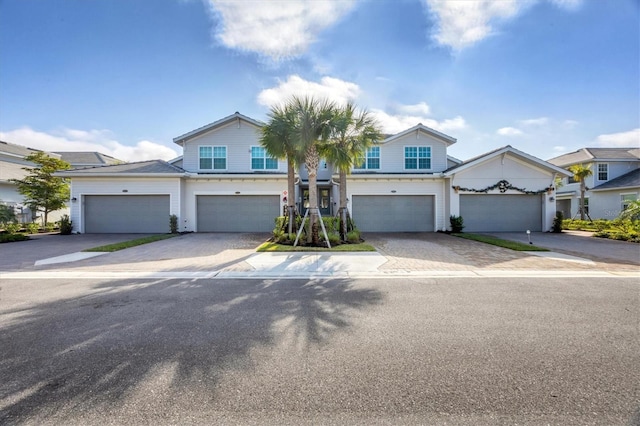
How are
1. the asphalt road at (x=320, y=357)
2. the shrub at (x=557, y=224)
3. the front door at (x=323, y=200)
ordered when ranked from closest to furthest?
the asphalt road at (x=320, y=357), the shrub at (x=557, y=224), the front door at (x=323, y=200)

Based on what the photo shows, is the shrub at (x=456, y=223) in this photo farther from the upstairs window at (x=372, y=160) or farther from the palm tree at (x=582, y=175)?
the palm tree at (x=582, y=175)

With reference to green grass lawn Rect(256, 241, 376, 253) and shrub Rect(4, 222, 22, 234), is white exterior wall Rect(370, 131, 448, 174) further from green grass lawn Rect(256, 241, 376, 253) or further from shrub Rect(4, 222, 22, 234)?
shrub Rect(4, 222, 22, 234)

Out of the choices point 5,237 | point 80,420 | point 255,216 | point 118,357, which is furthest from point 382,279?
point 5,237

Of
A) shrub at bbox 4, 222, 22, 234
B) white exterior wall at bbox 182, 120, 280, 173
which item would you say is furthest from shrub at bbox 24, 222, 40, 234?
white exterior wall at bbox 182, 120, 280, 173

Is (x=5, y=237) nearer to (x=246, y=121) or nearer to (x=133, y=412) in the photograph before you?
(x=246, y=121)

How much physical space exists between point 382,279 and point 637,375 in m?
4.26

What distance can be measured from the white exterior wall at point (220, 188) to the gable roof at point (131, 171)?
1.25 metres

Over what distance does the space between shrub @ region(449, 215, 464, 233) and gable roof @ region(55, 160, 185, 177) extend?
16500mm

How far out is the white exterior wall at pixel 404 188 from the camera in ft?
56.5

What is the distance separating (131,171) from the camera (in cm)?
1625

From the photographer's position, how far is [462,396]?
2629mm

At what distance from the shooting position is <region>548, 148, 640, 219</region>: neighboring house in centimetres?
2170

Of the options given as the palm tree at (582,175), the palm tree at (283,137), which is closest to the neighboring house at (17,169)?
the palm tree at (283,137)

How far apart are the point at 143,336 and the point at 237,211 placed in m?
13.8
